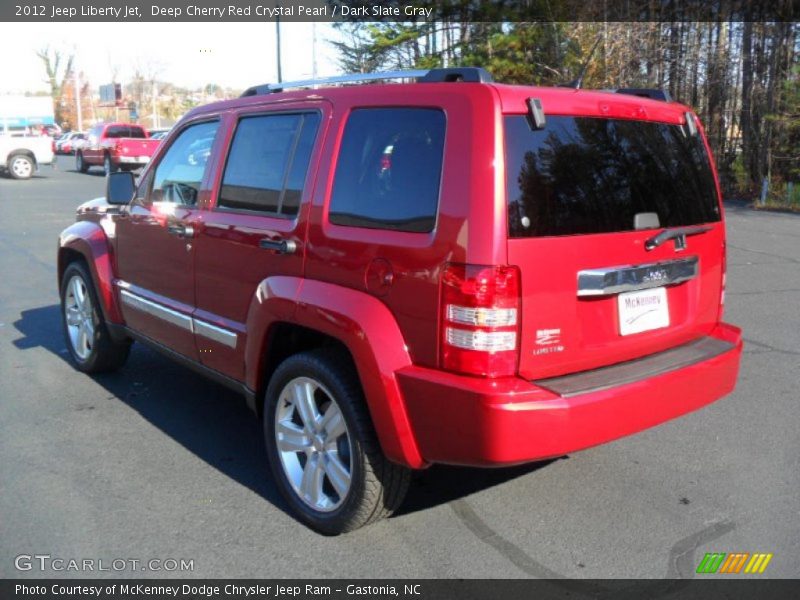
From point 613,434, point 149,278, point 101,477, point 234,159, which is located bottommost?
point 101,477

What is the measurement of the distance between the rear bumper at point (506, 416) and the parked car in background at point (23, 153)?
1145 inches

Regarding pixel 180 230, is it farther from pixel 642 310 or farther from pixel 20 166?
pixel 20 166

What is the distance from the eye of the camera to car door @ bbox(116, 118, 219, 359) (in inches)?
171

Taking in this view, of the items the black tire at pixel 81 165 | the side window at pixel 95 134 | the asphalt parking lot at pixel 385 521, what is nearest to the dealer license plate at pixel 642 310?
the asphalt parking lot at pixel 385 521

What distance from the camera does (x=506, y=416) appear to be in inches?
111

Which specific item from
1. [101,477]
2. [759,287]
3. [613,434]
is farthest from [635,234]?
[759,287]

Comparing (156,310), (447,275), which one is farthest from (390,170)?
(156,310)

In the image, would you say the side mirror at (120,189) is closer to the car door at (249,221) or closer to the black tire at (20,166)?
the car door at (249,221)

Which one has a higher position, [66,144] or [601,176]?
[66,144]

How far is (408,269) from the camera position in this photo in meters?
3.00

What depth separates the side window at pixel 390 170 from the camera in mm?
3025

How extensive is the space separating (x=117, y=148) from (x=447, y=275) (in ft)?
95.0

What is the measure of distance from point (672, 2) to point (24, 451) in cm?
2159

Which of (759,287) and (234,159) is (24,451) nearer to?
(234,159)
